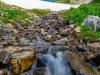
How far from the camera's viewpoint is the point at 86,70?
1675 cm

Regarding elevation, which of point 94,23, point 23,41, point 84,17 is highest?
point 94,23

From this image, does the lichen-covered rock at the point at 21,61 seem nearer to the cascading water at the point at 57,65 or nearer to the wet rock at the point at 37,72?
the wet rock at the point at 37,72

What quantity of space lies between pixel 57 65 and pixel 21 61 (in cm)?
185

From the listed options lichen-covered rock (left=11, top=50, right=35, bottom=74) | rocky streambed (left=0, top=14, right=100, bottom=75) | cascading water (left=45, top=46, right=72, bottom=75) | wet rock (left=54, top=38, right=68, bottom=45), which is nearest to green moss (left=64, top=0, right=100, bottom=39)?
rocky streambed (left=0, top=14, right=100, bottom=75)

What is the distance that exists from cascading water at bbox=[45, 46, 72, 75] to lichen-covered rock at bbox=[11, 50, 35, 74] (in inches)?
32.7

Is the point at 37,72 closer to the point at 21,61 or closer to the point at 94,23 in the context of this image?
the point at 21,61

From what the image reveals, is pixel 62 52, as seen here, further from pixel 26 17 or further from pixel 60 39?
pixel 26 17

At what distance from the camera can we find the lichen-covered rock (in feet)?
54.5

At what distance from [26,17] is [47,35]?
10.4m

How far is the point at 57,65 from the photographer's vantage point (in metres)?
17.7

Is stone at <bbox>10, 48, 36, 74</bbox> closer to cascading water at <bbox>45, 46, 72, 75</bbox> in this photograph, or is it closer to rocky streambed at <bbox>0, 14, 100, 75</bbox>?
rocky streambed at <bbox>0, 14, 100, 75</bbox>

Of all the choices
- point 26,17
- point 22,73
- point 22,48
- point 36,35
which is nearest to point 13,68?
point 22,73

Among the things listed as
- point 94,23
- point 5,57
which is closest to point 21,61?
point 5,57

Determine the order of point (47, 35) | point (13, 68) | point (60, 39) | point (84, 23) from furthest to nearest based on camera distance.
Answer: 1. point (84, 23)
2. point (47, 35)
3. point (60, 39)
4. point (13, 68)
